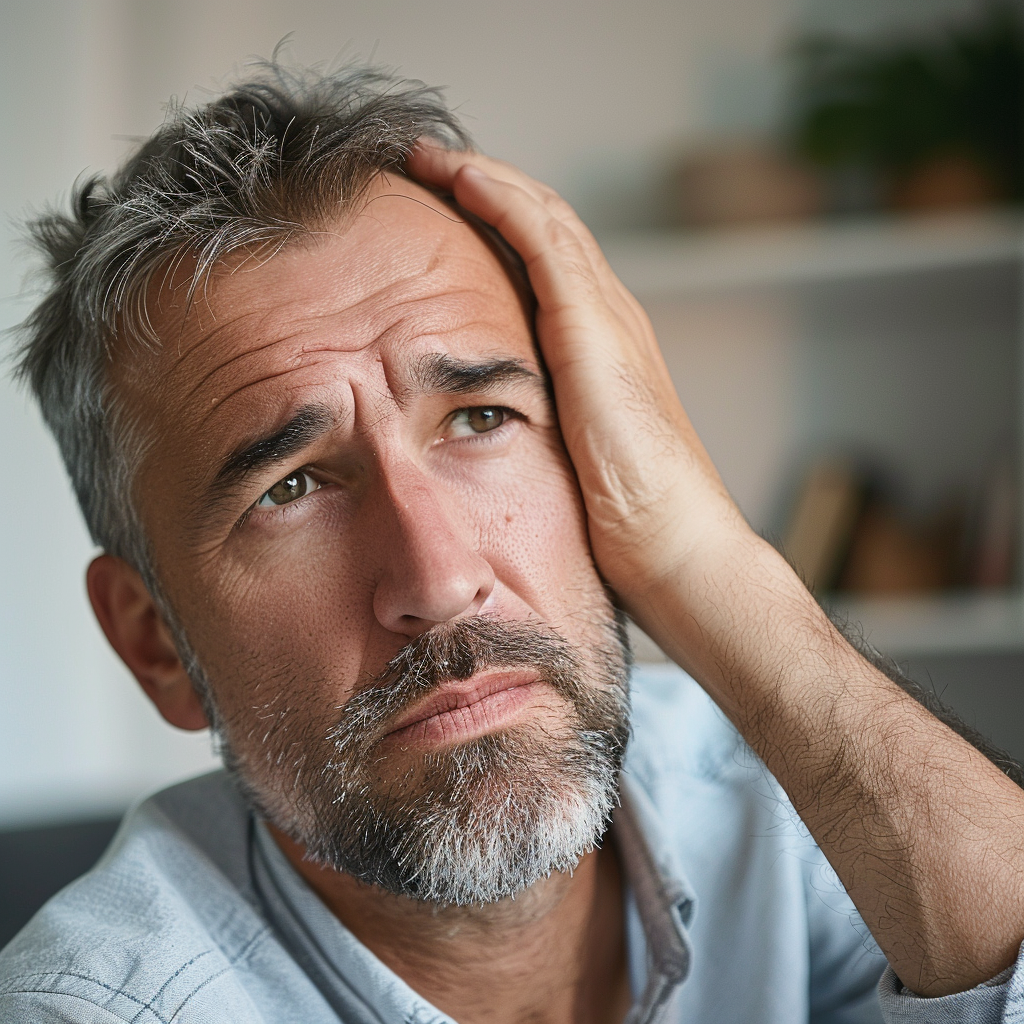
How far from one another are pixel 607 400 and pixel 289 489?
33cm

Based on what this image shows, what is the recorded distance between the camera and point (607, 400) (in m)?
1.04

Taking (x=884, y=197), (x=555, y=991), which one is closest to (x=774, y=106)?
(x=884, y=197)

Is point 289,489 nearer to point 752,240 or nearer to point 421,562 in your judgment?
point 421,562

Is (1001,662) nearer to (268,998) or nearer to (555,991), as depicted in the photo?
(555,991)

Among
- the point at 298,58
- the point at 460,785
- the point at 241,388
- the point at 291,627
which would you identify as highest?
the point at 298,58

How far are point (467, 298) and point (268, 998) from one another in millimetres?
708

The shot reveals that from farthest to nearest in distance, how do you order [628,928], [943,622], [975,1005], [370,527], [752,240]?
1. [752,240]
2. [943,622]
3. [628,928]
4. [370,527]
5. [975,1005]

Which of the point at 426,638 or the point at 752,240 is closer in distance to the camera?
the point at 426,638

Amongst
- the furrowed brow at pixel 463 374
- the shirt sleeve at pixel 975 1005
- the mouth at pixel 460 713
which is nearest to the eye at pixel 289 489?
the furrowed brow at pixel 463 374

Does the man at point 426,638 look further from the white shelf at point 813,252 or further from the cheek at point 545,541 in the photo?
the white shelf at point 813,252

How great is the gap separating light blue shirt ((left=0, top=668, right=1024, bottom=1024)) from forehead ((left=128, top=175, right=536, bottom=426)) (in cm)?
45

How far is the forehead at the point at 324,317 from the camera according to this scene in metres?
0.97

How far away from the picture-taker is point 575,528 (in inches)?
40.8

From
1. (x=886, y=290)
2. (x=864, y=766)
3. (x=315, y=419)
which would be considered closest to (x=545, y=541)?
(x=315, y=419)
